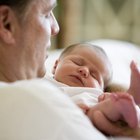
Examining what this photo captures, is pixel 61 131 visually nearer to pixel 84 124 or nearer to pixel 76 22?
pixel 84 124

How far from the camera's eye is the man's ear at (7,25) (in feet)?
3.40

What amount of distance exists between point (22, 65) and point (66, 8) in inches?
80.2

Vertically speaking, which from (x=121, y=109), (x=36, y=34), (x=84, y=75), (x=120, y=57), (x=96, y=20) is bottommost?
(x=96, y=20)

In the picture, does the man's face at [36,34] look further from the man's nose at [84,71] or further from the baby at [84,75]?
the man's nose at [84,71]

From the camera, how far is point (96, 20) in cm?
320

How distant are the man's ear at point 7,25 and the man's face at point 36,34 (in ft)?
0.10

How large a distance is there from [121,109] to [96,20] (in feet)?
7.32

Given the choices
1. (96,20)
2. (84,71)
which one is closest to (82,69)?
(84,71)

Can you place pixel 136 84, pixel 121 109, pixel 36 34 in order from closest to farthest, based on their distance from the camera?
1. pixel 121 109
2. pixel 36 34
3. pixel 136 84

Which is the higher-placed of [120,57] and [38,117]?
[38,117]

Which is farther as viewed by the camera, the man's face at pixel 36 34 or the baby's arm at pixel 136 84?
the baby's arm at pixel 136 84

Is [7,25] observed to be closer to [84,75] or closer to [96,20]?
[84,75]

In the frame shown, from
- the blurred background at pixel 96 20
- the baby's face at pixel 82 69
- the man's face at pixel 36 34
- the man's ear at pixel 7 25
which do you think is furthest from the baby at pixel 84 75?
the blurred background at pixel 96 20

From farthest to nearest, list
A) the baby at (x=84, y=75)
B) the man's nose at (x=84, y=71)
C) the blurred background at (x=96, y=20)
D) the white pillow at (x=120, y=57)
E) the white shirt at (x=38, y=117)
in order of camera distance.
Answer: the blurred background at (x=96, y=20)
the white pillow at (x=120, y=57)
the man's nose at (x=84, y=71)
the baby at (x=84, y=75)
the white shirt at (x=38, y=117)
